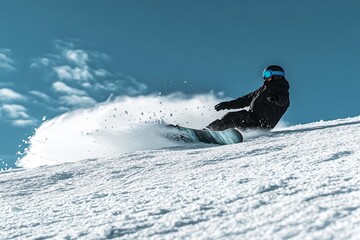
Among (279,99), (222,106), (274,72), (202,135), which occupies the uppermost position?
(274,72)

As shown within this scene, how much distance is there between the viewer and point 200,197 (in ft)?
8.75

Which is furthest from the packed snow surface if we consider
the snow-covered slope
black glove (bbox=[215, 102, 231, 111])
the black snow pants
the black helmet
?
black glove (bbox=[215, 102, 231, 111])

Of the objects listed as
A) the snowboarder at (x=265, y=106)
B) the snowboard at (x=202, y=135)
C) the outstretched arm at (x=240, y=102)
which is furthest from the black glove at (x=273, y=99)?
the snowboard at (x=202, y=135)

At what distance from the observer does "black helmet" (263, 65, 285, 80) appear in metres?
7.74

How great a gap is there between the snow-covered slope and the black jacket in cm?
269

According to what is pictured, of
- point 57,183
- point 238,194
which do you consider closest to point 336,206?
point 238,194

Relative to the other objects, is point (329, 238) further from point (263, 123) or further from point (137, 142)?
point (263, 123)

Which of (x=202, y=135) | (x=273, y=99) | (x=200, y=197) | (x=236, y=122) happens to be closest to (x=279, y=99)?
(x=273, y=99)

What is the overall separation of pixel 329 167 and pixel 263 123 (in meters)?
4.35

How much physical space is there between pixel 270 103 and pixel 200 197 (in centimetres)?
515

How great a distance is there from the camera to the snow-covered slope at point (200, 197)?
1.98 metres

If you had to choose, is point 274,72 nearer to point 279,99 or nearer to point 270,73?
point 270,73

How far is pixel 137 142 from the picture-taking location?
21.1 ft

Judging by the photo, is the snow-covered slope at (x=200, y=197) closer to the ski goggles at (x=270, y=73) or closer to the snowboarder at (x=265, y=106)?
the snowboarder at (x=265, y=106)
